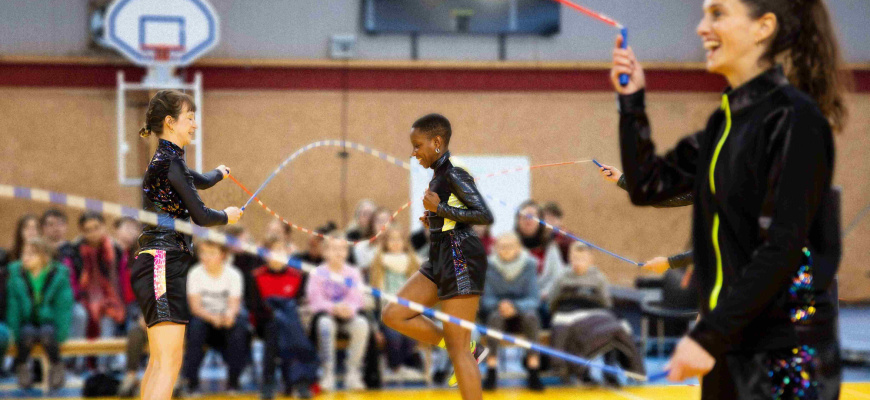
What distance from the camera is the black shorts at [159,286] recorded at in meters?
3.46

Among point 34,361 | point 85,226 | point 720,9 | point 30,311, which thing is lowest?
point 34,361

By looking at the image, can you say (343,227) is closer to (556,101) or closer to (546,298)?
(556,101)

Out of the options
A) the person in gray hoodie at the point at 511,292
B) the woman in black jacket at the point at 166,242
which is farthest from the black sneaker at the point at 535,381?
the woman in black jacket at the point at 166,242

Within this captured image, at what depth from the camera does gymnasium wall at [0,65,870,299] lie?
1029 cm

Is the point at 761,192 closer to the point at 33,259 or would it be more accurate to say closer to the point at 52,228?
the point at 33,259

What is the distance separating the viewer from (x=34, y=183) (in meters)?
10.2

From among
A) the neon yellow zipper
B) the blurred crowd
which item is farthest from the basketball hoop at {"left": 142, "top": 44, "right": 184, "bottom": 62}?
the neon yellow zipper

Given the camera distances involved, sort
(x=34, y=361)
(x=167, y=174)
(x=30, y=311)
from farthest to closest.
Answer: (x=34, y=361) → (x=30, y=311) → (x=167, y=174)

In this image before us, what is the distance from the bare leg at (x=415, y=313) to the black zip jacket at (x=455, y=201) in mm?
262

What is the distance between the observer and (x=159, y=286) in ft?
11.4

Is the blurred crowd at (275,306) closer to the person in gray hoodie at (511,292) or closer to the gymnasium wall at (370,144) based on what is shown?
the person in gray hoodie at (511,292)

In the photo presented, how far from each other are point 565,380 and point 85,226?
13.4 feet

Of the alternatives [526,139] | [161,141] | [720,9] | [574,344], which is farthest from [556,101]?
[720,9]

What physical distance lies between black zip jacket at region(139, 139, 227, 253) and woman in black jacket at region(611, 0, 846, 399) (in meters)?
2.02
